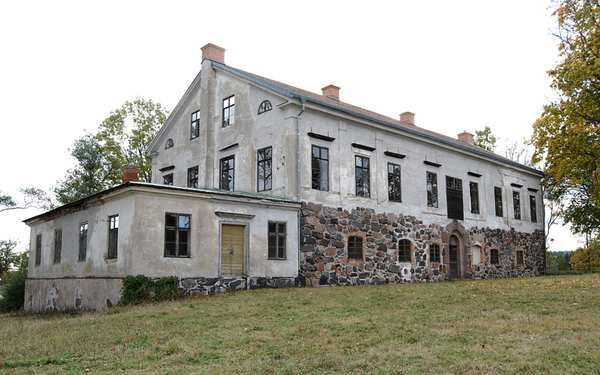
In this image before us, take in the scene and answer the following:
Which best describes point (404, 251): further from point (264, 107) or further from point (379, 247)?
point (264, 107)

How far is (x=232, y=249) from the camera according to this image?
1870cm

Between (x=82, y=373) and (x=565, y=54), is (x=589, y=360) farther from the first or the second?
(x=565, y=54)

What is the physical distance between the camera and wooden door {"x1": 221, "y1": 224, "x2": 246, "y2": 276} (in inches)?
728

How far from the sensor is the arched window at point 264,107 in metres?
22.0

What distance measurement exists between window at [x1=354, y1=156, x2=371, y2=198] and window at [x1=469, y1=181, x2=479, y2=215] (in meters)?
8.44

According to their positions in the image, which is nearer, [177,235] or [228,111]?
[177,235]

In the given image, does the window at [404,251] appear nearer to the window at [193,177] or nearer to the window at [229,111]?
the window at [229,111]

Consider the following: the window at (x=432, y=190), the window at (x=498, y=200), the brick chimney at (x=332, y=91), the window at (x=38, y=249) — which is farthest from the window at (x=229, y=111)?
the window at (x=498, y=200)

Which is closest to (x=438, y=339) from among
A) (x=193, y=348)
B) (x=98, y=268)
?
(x=193, y=348)

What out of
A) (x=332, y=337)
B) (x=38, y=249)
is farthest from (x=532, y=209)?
(x=332, y=337)

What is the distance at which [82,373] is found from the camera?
7.90m

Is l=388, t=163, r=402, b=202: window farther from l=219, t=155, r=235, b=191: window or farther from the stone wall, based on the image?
l=219, t=155, r=235, b=191: window

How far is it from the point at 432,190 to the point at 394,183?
9.80 ft

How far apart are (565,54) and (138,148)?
90.6 ft
